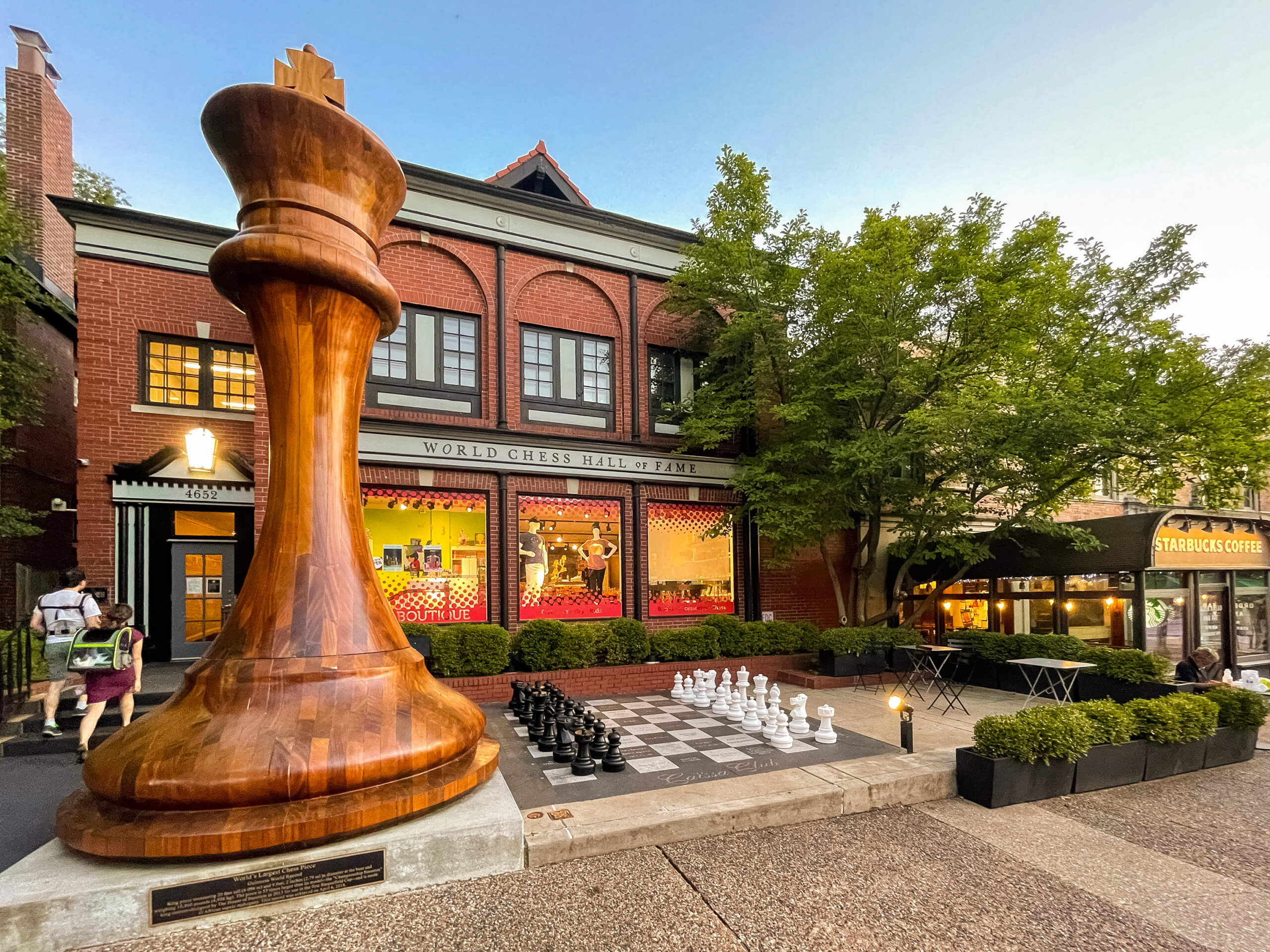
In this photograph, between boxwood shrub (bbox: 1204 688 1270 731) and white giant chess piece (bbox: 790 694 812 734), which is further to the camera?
white giant chess piece (bbox: 790 694 812 734)

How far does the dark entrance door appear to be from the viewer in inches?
427

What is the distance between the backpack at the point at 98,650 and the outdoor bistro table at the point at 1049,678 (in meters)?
10.2

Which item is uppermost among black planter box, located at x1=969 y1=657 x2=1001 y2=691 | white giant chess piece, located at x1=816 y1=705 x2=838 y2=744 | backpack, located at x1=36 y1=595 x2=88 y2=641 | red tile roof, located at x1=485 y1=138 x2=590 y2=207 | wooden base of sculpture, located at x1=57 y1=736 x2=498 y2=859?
red tile roof, located at x1=485 y1=138 x2=590 y2=207

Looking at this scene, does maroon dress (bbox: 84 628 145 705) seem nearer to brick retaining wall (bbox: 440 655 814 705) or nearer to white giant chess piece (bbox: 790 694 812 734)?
brick retaining wall (bbox: 440 655 814 705)

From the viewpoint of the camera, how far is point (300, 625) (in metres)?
4.17

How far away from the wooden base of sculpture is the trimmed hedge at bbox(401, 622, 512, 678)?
517 centimetres

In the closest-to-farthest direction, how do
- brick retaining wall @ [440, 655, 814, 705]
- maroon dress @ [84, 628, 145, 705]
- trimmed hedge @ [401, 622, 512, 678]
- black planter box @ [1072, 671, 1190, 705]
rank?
1. maroon dress @ [84, 628, 145, 705]
2. black planter box @ [1072, 671, 1190, 705]
3. trimmed hedge @ [401, 622, 512, 678]
4. brick retaining wall @ [440, 655, 814, 705]

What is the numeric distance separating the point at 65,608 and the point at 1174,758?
1154 cm

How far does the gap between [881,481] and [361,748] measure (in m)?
9.39

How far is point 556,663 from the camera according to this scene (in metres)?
9.87

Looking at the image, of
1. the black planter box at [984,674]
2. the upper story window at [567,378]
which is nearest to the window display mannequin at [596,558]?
the upper story window at [567,378]

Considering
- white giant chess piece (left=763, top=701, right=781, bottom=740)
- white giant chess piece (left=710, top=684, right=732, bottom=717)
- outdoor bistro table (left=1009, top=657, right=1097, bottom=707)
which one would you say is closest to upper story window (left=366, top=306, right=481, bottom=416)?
white giant chess piece (left=710, top=684, right=732, bottom=717)

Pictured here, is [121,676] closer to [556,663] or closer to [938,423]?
[556,663]

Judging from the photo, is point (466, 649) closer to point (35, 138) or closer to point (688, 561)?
point (688, 561)
